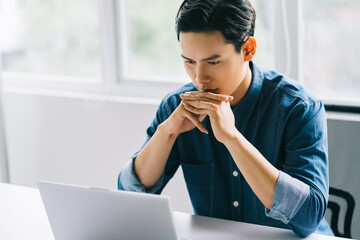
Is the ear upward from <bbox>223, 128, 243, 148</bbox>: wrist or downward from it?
upward

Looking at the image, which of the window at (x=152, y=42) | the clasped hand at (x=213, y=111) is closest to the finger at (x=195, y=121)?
the clasped hand at (x=213, y=111)

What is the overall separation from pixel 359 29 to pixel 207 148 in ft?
3.17

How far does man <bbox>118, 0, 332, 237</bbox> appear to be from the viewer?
49.7 inches

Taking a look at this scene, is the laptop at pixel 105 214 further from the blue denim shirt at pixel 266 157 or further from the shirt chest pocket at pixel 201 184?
the shirt chest pocket at pixel 201 184

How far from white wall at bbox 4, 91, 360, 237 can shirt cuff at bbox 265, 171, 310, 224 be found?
117cm

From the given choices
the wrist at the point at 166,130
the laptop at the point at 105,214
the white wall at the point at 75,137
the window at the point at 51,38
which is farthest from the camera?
the window at the point at 51,38

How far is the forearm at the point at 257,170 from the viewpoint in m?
1.25

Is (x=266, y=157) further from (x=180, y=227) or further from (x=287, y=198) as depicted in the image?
(x=180, y=227)

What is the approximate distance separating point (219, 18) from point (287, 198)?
0.52 meters

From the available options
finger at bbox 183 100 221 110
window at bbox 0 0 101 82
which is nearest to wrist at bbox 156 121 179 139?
finger at bbox 183 100 221 110

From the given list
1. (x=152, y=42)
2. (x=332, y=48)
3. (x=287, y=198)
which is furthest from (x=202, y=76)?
(x=152, y=42)

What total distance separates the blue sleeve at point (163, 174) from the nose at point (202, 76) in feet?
0.85

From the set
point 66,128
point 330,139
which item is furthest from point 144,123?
point 330,139

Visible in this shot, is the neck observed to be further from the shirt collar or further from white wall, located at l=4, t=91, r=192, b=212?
white wall, located at l=4, t=91, r=192, b=212
